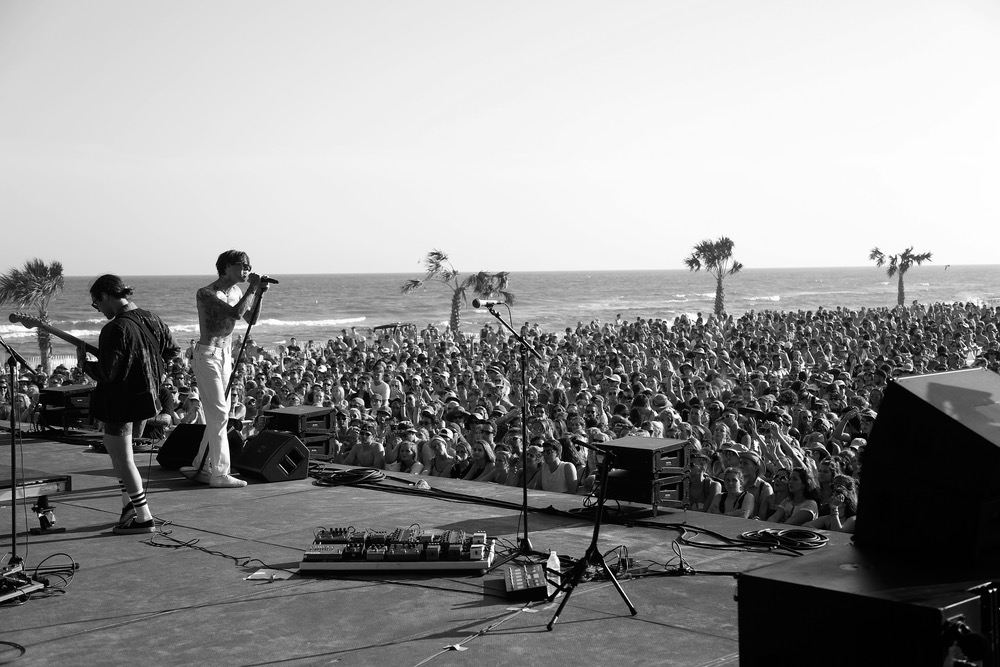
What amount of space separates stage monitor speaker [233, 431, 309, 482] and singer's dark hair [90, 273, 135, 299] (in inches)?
88.6

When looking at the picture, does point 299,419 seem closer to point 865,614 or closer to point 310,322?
point 865,614

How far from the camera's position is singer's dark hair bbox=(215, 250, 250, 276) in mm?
6832

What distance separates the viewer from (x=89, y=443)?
9.67 meters

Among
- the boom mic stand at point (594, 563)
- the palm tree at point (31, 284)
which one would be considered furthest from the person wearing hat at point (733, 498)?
the palm tree at point (31, 284)

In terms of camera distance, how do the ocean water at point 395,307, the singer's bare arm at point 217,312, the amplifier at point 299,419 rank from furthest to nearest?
1. the ocean water at point 395,307
2. the amplifier at point 299,419
3. the singer's bare arm at point 217,312

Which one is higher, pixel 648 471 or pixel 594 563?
pixel 648 471

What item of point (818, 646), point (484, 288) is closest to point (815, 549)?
point (818, 646)

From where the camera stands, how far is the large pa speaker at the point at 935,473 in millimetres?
2777

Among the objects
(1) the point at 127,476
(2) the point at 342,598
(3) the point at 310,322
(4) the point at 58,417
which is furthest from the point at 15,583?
(3) the point at 310,322

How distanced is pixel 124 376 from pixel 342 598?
6.64 feet

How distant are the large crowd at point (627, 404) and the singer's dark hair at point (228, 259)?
2.20 feet

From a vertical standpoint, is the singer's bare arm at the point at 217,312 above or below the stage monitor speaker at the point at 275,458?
above

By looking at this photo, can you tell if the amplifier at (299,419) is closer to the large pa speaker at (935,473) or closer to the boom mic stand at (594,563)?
the boom mic stand at (594,563)

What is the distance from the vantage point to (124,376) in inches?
219
